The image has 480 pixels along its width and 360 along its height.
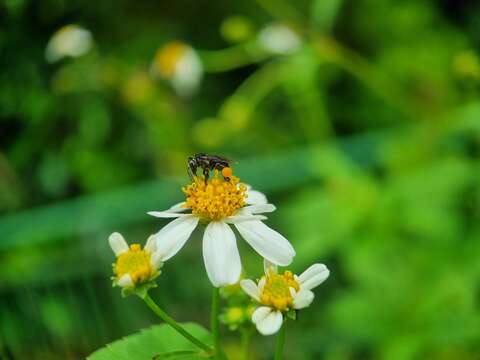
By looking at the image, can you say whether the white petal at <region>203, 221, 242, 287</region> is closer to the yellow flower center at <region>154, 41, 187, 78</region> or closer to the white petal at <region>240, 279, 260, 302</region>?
the white petal at <region>240, 279, 260, 302</region>

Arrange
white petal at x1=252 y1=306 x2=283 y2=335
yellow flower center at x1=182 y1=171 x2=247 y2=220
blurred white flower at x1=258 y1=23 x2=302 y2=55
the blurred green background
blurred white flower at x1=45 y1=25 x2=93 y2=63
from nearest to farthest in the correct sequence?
white petal at x1=252 y1=306 x2=283 y2=335 < yellow flower center at x1=182 y1=171 x2=247 y2=220 < the blurred green background < blurred white flower at x1=258 y1=23 x2=302 y2=55 < blurred white flower at x1=45 y1=25 x2=93 y2=63

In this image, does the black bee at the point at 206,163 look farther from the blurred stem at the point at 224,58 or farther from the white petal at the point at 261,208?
the blurred stem at the point at 224,58

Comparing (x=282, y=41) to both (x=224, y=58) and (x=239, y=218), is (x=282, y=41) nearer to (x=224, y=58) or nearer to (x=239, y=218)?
(x=224, y=58)

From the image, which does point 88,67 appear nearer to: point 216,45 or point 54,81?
point 54,81

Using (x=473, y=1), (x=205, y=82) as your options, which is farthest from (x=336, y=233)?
(x=473, y=1)

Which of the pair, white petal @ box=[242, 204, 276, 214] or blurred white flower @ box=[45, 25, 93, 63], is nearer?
white petal @ box=[242, 204, 276, 214]

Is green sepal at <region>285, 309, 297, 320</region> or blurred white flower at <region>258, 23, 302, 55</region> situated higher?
blurred white flower at <region>258, 23, 302, 55</region>

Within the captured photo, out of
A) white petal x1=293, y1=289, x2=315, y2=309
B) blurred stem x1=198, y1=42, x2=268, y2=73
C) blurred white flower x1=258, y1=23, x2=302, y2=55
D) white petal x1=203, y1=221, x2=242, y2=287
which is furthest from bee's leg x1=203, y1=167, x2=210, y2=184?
blurred stem x1=198, y1=42, x2=268, y2=73
